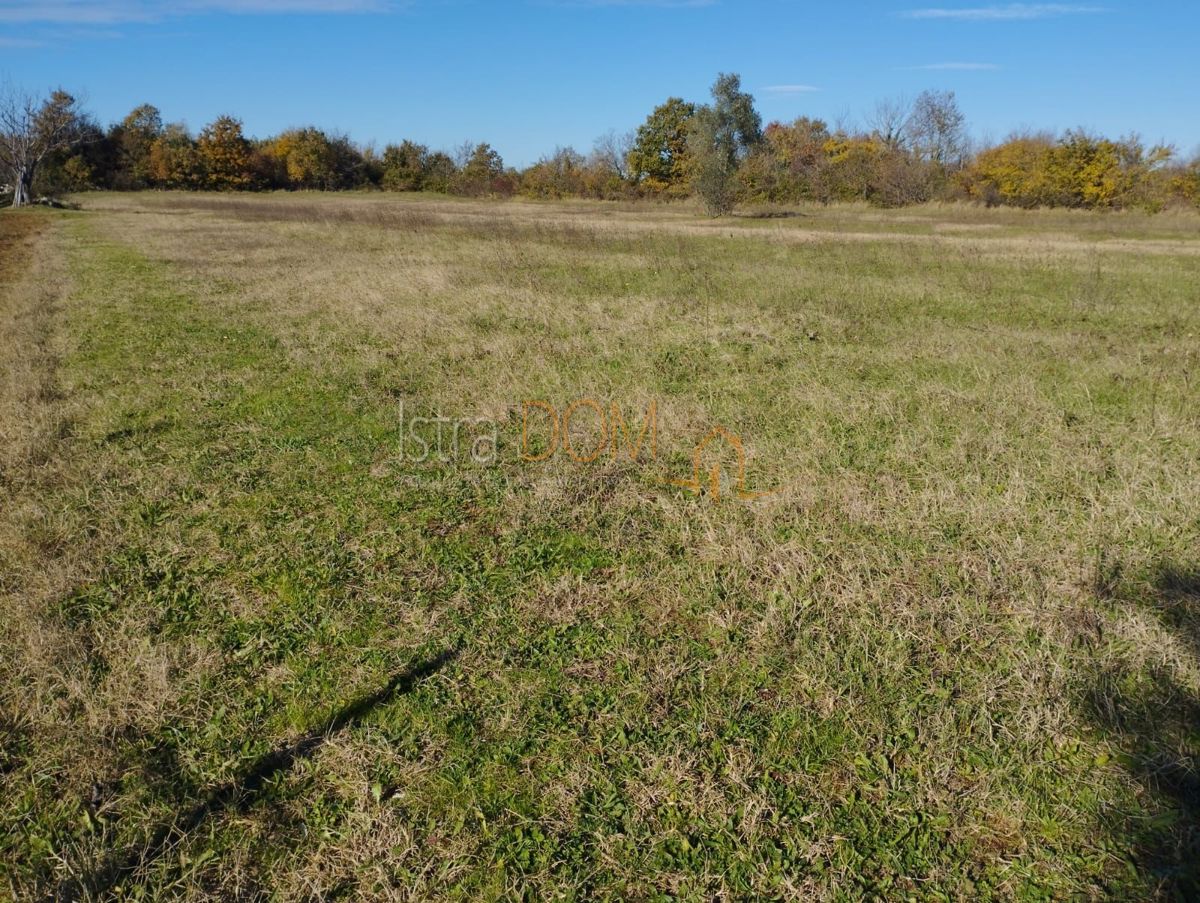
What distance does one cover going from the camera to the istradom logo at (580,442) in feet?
19.6

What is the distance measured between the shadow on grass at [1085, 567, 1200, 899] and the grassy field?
2cm

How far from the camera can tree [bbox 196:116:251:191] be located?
65438 millimetres

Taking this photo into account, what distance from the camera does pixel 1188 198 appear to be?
42156 mm

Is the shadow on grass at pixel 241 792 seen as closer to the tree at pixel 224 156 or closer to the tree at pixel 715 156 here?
the tree at pixel 715 156

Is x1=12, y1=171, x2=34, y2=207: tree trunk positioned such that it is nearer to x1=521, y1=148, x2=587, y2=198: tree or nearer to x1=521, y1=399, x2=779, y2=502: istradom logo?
x1=521, y1=148, x2=587, y2=198: tree

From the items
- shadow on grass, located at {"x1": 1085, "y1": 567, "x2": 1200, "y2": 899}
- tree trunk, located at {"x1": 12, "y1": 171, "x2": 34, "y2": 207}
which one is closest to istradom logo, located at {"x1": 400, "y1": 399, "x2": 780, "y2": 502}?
shadow on grass, located at {"x1": 1085, "y1": 567, "x2": 1200, "y2": 899}

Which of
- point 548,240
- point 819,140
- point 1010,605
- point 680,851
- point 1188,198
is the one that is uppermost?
point 819,140

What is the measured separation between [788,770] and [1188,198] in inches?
2159

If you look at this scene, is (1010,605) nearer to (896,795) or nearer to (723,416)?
(896,795)

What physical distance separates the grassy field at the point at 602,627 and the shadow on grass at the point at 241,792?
0.02 metres

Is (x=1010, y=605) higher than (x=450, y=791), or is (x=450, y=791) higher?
(x=1010, y=605)

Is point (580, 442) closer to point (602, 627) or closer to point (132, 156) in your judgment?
point (602, 627)

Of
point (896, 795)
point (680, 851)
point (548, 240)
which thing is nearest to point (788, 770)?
point (896, 795)

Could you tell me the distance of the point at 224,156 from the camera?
216ft
